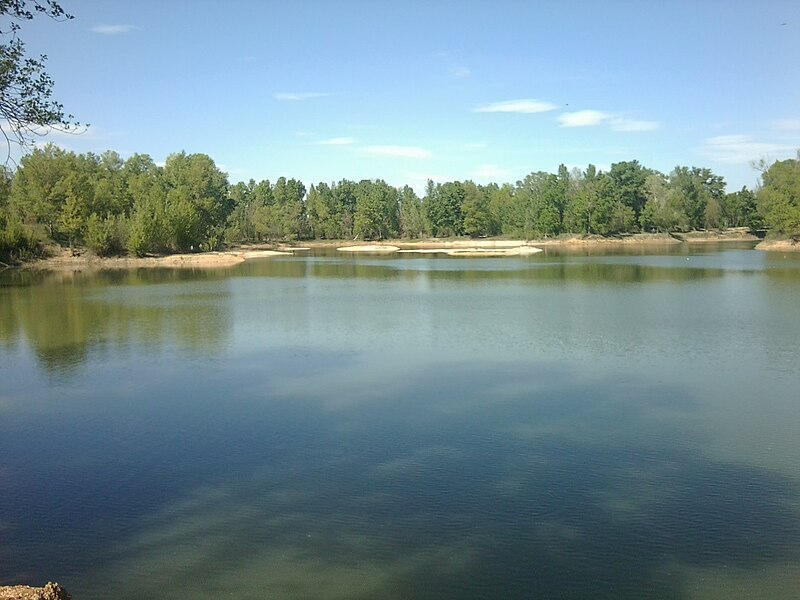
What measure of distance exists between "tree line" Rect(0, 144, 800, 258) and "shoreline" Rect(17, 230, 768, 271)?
59.9 inches

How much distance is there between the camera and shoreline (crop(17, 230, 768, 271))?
189ft

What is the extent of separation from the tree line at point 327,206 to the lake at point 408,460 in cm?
3983

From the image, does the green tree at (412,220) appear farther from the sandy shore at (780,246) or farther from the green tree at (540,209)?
the sandy shore at (780,246)

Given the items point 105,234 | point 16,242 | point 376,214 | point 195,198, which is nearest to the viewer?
point 16,242

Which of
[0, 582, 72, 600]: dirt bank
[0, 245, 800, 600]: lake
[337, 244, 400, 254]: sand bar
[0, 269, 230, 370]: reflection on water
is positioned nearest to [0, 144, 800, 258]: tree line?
[337, 244, 400, 254]: sand bar

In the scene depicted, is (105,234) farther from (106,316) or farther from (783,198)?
(783,198)

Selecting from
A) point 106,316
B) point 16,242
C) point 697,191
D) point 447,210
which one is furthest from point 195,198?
point 697,191

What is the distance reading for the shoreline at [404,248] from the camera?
2272 inches

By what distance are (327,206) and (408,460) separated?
96.9 m

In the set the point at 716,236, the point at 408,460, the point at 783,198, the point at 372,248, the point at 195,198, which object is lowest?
the point at 408,460

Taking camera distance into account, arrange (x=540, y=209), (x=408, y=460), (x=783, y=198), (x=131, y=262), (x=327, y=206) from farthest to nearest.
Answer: (x=327, y=206), (x=540, y=209), (x=783, y=198), (x=131, y=262), (x=408, y=460)

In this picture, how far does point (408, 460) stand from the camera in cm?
946

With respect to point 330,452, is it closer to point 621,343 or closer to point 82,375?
point 82,375

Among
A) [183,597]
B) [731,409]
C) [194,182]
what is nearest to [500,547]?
[183,597]
